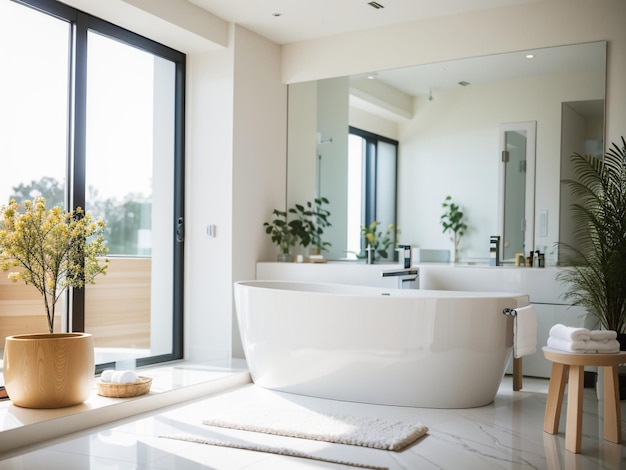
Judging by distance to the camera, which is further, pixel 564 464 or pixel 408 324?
pixel 408 324

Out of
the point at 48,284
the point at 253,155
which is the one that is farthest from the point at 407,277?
the point at 48,284

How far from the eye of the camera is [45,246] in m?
3.76

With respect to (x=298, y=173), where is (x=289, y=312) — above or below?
below

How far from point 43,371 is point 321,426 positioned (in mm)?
1469

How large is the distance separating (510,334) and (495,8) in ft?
8.15

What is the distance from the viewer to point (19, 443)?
10.4 feet

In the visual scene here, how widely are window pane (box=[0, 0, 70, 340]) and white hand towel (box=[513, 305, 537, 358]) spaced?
9.62 feet

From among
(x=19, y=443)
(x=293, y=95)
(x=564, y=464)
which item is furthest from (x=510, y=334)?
(x=293, y=95)

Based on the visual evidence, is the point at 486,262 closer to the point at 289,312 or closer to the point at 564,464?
the point at 289,312

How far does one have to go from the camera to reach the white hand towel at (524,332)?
3.85 m

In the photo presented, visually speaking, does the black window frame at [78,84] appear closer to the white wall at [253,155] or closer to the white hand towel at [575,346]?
the white wall at [253,155]

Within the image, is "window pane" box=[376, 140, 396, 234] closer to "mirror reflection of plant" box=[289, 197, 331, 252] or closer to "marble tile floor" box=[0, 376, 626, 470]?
"mirror reflection of plant" box=[289, 197, 331, 252]

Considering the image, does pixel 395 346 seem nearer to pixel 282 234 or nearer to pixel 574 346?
pixel 574 346

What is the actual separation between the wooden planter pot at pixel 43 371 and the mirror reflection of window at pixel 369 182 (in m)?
2.68
